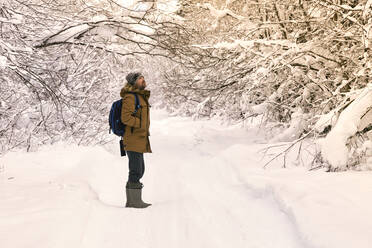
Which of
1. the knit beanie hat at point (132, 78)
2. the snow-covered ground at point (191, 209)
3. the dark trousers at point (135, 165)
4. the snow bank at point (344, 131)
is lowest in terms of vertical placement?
the snow-covered ground at point (191, 209)

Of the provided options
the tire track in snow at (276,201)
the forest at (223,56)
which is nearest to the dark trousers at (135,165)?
the forest at (223,56)

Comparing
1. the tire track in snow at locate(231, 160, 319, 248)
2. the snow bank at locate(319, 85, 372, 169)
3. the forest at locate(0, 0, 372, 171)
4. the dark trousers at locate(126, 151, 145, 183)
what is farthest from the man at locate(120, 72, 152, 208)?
the snow bank at locate(319, 85, 372, 169)

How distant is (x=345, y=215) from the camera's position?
13.5 feet

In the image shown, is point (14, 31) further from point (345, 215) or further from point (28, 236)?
point (345, 215)

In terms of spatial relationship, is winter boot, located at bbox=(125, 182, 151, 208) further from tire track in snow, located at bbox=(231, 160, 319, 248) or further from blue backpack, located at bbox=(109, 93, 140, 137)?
tire track in snow, located at bbox=(231, 160, 319, 248)

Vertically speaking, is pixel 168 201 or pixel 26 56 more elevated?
pixel 26 56

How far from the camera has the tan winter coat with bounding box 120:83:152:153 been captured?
18.4 feet

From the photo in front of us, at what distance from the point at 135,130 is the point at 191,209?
4.41ft

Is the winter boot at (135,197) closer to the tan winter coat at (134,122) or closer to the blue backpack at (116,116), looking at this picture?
the tan winter coat at (134,122)

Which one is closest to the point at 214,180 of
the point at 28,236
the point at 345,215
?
the point at 345,215

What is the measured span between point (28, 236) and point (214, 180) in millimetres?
4512

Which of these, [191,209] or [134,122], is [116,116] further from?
[191,209]

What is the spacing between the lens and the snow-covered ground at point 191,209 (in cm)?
403

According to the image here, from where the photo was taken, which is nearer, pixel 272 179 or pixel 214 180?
pixel 272 179
